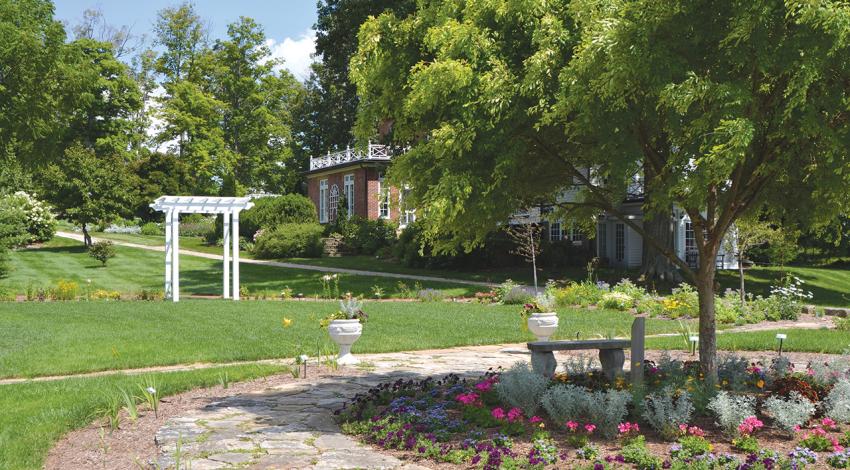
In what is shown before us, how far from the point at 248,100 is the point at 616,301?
1317 inches

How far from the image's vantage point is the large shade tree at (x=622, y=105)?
16.9 ft

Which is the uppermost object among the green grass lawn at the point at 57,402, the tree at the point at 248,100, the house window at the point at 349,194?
the tree at the point at 248,100

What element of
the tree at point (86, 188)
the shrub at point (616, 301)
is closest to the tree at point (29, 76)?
the tree at point (86, 188)

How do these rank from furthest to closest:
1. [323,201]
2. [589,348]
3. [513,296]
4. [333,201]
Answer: [323,201] < [333,201] < [513,296] < [589,348]

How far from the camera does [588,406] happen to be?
609 centimetres

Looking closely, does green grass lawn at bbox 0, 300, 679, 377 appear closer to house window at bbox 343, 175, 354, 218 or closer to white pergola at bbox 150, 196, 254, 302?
white pergola at bbox 150, 196, 254, 302

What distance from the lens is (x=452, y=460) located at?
561cm

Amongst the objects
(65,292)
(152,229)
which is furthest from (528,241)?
(152,229)

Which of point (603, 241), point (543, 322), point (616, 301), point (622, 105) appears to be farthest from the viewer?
point (603, 241)

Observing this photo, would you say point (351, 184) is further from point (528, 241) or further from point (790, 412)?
point (790, 412)

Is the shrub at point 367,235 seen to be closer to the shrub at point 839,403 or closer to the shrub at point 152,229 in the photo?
the shrub at point 152,229

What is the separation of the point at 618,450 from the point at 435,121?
10.5ft

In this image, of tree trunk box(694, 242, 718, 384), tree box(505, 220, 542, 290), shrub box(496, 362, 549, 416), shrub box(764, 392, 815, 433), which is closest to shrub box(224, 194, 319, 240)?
tree box(505, 220, 542, 290)

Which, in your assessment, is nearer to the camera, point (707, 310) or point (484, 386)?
point (707, 310)
